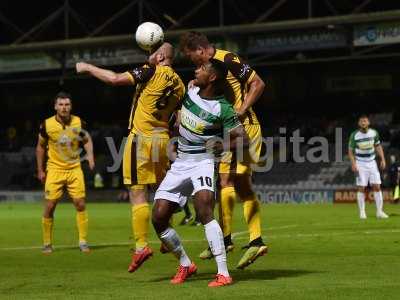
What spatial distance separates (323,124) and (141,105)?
29094mm

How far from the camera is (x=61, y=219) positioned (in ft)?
81.1

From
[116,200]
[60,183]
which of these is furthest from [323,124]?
[60,183]

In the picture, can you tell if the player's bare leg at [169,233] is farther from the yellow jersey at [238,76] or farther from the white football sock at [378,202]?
the white football sock at [378,202]

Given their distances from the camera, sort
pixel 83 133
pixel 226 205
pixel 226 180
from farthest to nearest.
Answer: pixel 83 133 < pixel 226 205 < pixel 226 180

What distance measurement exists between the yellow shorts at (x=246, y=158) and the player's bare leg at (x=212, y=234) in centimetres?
176

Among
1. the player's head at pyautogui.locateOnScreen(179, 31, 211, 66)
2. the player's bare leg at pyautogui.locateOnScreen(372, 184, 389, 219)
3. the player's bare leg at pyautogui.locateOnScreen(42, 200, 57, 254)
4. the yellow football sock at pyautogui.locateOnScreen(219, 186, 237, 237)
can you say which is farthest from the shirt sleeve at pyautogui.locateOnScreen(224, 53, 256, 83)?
the player's bare leg at pyautogui.locateOnScreen(372, 184, 389, 219)

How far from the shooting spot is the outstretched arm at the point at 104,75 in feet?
31.0

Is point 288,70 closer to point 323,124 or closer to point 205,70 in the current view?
point 323,124

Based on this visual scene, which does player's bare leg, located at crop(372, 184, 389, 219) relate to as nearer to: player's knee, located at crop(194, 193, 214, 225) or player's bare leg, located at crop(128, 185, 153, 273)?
player's bare leg, located at crop(128, 185, 153, 273)

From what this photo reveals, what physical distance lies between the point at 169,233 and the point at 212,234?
66 cm

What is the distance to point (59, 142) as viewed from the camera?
14828 mm

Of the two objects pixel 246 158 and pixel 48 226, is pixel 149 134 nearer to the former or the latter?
pixel 246 158

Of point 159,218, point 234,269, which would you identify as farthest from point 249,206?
point 159,218

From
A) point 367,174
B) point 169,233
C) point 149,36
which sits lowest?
point 169,233
